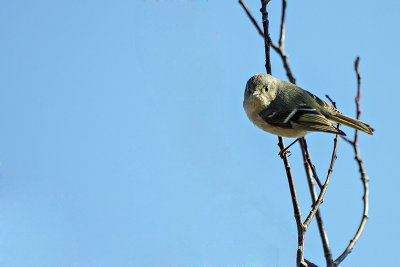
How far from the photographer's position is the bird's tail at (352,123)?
8.83ft

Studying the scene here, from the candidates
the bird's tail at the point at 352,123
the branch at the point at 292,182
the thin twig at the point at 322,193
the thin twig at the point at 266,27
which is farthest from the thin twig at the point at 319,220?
the thin twig at the point at 266,27

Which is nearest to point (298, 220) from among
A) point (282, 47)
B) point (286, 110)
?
point (282, 47)

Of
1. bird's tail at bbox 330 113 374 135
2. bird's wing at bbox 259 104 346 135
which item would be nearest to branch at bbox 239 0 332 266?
bird's wing at bbox 259 104 346 135

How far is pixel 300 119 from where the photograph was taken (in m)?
2.86

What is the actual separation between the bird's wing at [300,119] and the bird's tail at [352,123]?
10 centimetres

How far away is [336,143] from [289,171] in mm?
397

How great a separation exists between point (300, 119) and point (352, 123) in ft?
1.07

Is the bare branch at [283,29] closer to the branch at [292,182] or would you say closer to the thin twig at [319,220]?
the branch at [292,182]

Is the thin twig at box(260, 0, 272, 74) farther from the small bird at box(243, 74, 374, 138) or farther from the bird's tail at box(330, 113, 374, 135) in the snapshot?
the bird's tail at box(330, 113, 374, 135)

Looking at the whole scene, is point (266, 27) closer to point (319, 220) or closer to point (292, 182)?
point (292, 182)

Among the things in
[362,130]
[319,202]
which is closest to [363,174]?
[319,202]

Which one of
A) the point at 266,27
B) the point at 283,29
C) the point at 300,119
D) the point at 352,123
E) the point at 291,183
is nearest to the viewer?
the point at 291,183

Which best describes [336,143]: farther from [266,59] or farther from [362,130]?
[266,59]

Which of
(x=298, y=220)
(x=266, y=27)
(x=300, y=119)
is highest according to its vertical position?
(x=266, y=27)
